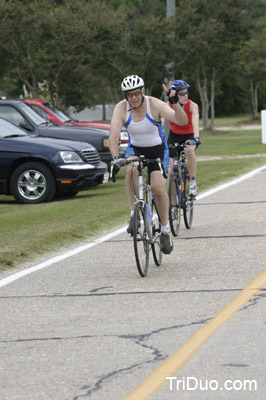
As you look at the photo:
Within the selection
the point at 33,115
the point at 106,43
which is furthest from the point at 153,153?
the point at 106,43

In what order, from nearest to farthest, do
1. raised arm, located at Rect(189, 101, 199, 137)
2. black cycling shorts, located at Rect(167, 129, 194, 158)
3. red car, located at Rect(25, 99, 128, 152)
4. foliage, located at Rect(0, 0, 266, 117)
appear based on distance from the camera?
1. raised arm, located at Rect(189, 101, 199, 137)
2. black cycling shorts, located at Rect(167, 129, 194, 158)
3. red car, located at Rect(25, 99, 128, 152)
4. foliage, located at Rect(0, 0, 266, 117)

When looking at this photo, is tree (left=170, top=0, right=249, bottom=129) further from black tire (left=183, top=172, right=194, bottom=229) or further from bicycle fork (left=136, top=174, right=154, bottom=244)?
bicycle fork (left=136, top=174, right=154, bottom=244)

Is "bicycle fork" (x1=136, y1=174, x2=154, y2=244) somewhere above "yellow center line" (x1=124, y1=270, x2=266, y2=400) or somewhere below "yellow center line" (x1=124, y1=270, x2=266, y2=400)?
above

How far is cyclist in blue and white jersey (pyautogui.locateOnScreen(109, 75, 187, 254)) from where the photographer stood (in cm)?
867

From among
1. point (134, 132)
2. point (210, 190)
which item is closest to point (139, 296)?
point (134, 132)

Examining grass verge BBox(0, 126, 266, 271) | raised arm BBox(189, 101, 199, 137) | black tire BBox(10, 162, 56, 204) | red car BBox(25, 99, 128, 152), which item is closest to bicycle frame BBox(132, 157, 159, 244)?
grass verge BBox(0, 126, 266, 271)

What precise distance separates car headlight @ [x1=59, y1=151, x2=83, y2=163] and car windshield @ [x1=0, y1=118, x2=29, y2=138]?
1.31 m

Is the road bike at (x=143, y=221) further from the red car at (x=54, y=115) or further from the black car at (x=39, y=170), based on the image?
the red car at (x=54, y=115)

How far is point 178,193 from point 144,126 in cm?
276

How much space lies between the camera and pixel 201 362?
5457mm

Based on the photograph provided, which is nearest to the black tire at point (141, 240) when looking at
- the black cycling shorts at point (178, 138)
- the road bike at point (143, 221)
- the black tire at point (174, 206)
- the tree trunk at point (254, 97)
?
the road bike at point (143, 221)

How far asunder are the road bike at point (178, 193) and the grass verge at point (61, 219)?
1.13m

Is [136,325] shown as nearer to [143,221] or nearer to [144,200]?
[143,221]

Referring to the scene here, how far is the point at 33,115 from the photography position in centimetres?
1991
